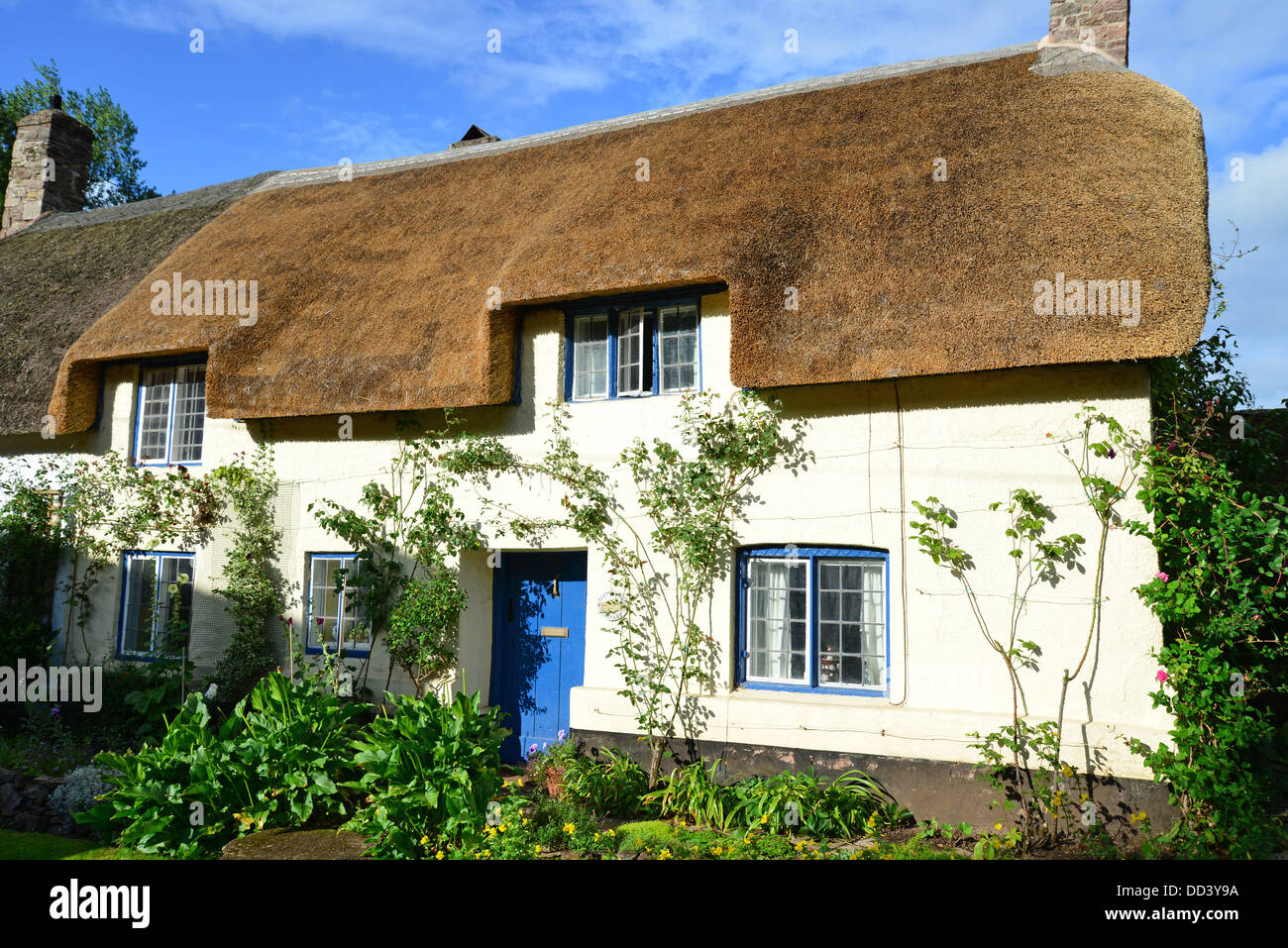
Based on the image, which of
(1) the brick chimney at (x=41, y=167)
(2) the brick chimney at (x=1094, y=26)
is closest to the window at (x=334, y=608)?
(2) the brick chimney at (x=1094, y=26)

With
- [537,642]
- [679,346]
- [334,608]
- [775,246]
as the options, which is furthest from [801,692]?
[334,608]

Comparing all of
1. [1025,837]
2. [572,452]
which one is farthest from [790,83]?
[1025,837]

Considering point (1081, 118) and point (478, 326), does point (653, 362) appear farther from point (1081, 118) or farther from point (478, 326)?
point (1081, 118)

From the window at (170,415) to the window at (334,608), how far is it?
2.18m

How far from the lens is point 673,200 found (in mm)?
8344

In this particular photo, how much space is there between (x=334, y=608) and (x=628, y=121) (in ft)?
21.6

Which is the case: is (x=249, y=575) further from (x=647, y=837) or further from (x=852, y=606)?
(x=852, y=606)


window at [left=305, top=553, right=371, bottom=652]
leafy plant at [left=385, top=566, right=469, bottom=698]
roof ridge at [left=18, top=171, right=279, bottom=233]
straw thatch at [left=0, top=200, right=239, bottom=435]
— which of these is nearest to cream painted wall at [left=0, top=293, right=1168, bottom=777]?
leafy plant at [left=385, top=566, right=469, bottom=698]

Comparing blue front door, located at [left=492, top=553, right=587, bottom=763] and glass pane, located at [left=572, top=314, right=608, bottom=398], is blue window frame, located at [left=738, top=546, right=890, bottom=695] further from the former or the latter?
glass pane, located at [left=572, top=314, right=608, bottom=398]

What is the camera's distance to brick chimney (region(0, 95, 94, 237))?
14.5 m

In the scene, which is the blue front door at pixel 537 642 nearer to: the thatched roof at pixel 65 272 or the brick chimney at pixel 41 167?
the thatched roof at pixel 65 272

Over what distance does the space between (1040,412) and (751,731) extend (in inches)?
130

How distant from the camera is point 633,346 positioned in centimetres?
820

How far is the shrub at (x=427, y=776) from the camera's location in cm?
566
